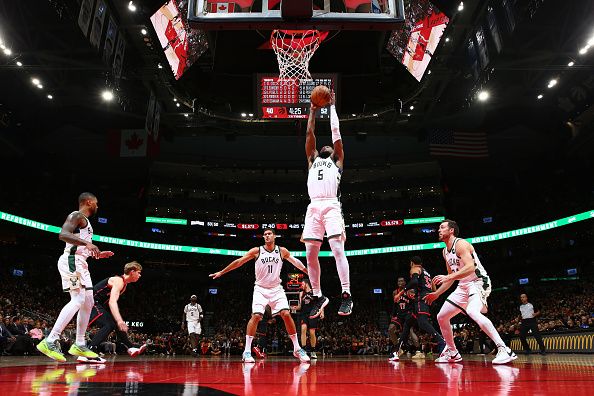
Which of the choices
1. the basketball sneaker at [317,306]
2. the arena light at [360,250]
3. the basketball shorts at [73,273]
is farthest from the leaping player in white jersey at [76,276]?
the arena light at [360,250]

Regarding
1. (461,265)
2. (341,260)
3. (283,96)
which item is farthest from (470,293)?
(283,96)

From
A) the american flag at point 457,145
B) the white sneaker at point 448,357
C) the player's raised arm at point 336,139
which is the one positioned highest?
the american flag at point 457,145

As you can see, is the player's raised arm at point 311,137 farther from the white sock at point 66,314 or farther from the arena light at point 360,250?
the arena light at point 360,250

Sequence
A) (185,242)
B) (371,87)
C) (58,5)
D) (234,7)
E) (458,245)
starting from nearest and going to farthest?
(458,245) < (234,7) < (58,5) < (371,87) < (185,242)

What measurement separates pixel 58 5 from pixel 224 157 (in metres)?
22.9

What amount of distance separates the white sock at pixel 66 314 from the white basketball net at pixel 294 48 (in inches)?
299

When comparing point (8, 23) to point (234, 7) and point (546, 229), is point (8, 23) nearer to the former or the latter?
point (234, 7)

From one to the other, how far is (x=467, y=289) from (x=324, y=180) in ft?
9.65

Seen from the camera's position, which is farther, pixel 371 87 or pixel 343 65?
pixel 371 87

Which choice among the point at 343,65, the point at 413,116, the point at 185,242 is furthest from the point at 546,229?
the point at 185,242

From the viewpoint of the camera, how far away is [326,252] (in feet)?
128

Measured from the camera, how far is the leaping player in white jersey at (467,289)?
6.86m

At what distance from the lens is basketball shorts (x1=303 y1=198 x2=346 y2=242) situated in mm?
5953

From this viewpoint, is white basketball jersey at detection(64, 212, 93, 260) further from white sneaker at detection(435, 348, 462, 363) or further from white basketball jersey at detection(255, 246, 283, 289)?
white sneaker at detection(435, 348, 462, 363)
